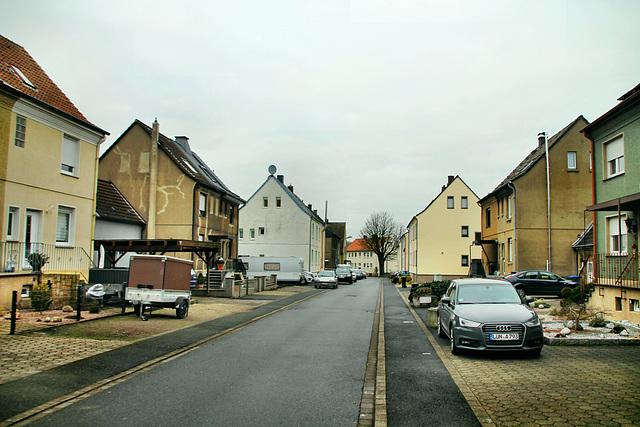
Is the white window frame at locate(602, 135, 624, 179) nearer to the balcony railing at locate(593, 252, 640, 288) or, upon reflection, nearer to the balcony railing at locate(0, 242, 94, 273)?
the balcony railing at locate(593, 252, 640, 288)

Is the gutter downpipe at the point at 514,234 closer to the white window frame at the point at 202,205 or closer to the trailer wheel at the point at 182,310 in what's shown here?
the white window frame at the point at 202,205

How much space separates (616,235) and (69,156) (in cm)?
1958

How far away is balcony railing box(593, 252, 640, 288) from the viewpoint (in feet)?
47.5

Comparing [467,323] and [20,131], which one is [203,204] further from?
[467,323]

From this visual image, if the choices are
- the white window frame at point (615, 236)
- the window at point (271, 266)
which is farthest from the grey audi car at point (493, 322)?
the window at point (271, 266)

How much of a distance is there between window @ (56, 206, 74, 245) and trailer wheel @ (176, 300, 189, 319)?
20.2 feet

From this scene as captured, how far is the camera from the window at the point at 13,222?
54.8 ft

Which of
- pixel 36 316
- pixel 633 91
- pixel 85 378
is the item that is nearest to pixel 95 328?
pixel 36 316

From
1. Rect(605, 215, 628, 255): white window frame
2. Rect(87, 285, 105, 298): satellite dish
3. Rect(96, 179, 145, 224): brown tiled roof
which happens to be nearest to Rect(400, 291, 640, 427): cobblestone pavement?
Rect(605, 215, 628, 255): white window frame

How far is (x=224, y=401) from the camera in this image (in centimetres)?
664

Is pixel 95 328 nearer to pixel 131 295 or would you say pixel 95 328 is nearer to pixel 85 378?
pixel 131 295

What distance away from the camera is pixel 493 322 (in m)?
9.76

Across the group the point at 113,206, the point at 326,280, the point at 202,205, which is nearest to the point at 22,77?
the point at 113,206

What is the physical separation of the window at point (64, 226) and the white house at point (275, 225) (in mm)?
39068
